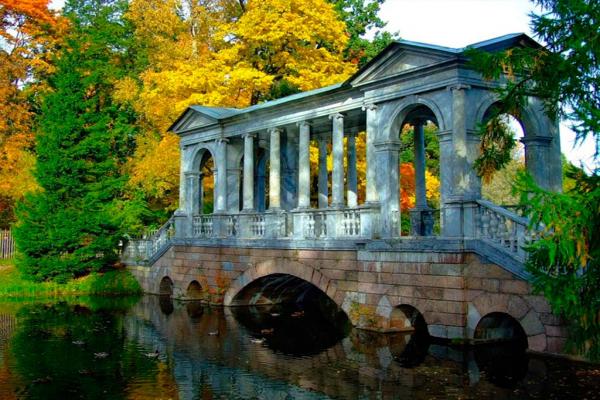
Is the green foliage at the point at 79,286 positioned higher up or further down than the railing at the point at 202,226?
further down

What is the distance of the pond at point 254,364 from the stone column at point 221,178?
4420 millimetres

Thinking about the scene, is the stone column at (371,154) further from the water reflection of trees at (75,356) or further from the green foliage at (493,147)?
the water reflection of trees at (75,356)

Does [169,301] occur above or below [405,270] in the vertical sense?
below

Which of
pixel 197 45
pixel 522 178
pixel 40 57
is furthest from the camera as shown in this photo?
pixel 40 57

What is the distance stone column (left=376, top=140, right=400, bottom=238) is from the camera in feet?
51.1

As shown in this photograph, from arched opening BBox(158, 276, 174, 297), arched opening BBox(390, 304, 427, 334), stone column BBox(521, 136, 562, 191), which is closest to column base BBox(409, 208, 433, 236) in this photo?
arched opening BBox(390, 304, 427, 334)

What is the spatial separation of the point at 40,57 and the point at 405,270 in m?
25.7

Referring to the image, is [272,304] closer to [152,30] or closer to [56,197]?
[56,197]

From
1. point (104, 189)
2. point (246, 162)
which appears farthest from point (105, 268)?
point (246, 162)

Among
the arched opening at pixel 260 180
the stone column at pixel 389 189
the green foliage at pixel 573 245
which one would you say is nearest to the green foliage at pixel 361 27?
the arched opening at pixel 260 180

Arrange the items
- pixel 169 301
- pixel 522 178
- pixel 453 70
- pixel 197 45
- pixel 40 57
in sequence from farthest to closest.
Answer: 1. pixel 40 57
2. pixel 197 45
3. pixel 169 301
4. pixel 453 70
5. pixel 522 178

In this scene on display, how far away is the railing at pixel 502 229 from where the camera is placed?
39.7 ft

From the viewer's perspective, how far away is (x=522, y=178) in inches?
306

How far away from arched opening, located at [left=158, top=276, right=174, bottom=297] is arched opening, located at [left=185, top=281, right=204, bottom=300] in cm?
200
